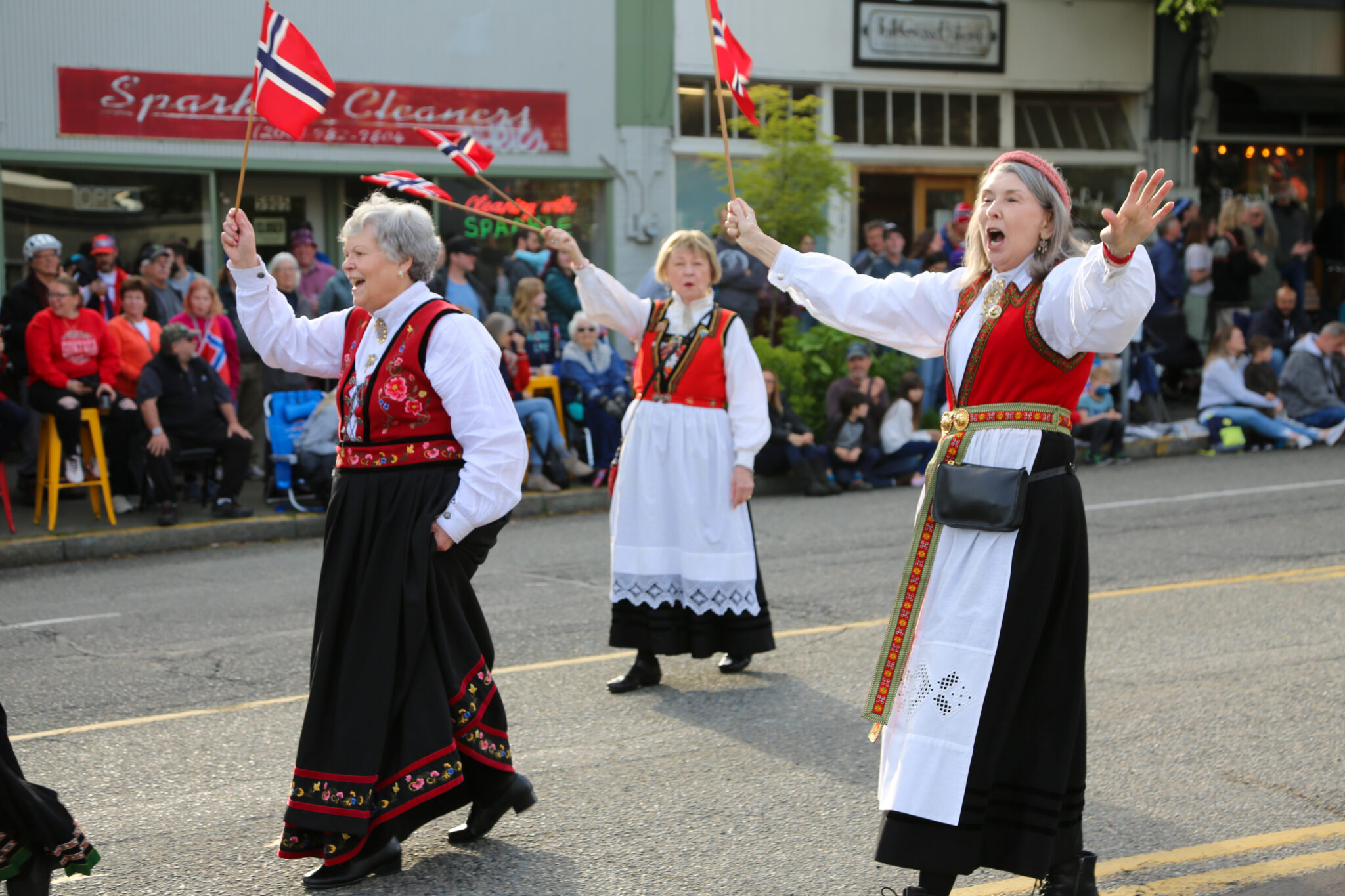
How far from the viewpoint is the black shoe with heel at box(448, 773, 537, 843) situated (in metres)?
4.61

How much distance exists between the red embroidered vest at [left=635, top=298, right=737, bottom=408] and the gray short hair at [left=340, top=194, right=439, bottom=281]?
7.23 feet

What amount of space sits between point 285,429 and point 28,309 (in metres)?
2.31

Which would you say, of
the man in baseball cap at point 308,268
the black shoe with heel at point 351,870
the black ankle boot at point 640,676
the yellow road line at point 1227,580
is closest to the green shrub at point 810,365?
the man in baseball cap at point 308,268

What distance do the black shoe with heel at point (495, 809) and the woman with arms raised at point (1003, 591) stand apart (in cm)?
128

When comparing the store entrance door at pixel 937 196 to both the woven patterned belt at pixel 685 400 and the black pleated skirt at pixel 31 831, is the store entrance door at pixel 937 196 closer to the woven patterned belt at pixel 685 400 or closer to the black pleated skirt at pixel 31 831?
the woven patterned belt at pixel 685 400

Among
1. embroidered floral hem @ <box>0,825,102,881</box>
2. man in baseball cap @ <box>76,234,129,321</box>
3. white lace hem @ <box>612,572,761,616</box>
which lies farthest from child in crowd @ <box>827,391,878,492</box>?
embroidered floral hem @ <box>0,825,102,881</box>

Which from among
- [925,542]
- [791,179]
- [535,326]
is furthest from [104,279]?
[925,542]

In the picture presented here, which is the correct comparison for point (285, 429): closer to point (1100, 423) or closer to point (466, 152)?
point (466, 152)

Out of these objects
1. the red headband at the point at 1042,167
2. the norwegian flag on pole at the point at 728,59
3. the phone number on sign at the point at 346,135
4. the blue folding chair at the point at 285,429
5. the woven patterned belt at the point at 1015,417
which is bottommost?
the blue folding chair at the point at 285,429

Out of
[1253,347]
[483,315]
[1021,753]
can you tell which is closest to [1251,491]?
[1253,347]

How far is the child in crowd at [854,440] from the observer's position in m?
13.5

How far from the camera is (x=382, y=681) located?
4.32 m

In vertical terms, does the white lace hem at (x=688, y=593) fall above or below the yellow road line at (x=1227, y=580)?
above

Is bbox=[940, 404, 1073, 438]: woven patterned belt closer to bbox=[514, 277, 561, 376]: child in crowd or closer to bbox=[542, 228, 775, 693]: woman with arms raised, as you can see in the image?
bbox=[542, 228, 775, 693]: woman with arms raised
